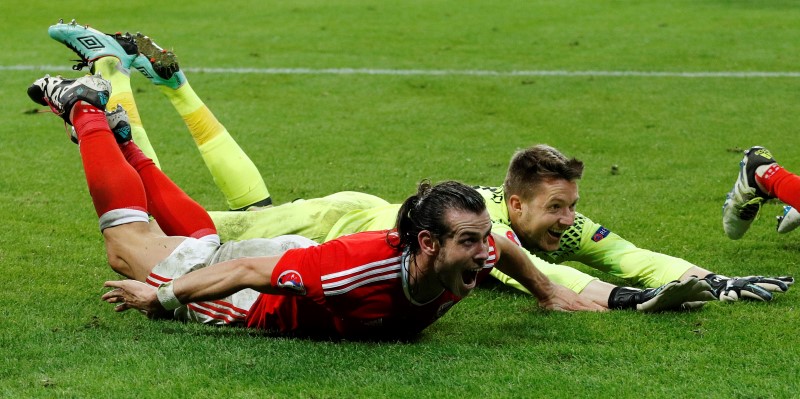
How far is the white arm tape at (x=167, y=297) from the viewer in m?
5.12

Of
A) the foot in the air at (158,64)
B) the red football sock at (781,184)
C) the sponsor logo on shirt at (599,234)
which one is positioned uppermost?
the foot in the air at (158,64)

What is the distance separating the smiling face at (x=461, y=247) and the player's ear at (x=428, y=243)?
0.02 metres

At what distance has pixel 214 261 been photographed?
591cm

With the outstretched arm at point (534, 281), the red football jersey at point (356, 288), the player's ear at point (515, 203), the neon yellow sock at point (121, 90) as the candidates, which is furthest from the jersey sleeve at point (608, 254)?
the neon yellow sock at point (121, 90)

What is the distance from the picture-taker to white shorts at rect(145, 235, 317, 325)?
5672mm

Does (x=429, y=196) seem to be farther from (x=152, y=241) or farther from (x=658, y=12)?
(x=658, y=12)

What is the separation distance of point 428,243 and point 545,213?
144 centimetres

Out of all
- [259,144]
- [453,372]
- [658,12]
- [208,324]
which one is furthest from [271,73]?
[453,372]

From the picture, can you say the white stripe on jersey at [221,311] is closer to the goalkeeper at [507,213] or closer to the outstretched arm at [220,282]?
the outstretched arm at [220,282]

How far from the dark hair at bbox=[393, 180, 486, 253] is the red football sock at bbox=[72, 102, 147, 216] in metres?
1.76

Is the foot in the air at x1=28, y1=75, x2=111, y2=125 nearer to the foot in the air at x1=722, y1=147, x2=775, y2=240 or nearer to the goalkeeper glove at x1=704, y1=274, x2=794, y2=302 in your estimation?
Answer: the goalkeeper glove at x1=704, y1=274, x2=794, y2=302

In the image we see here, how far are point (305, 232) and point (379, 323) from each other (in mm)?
1471

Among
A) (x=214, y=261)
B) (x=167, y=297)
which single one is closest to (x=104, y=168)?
(x=214, y=261)

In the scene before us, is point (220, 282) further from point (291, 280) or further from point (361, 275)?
point (361, 275)
